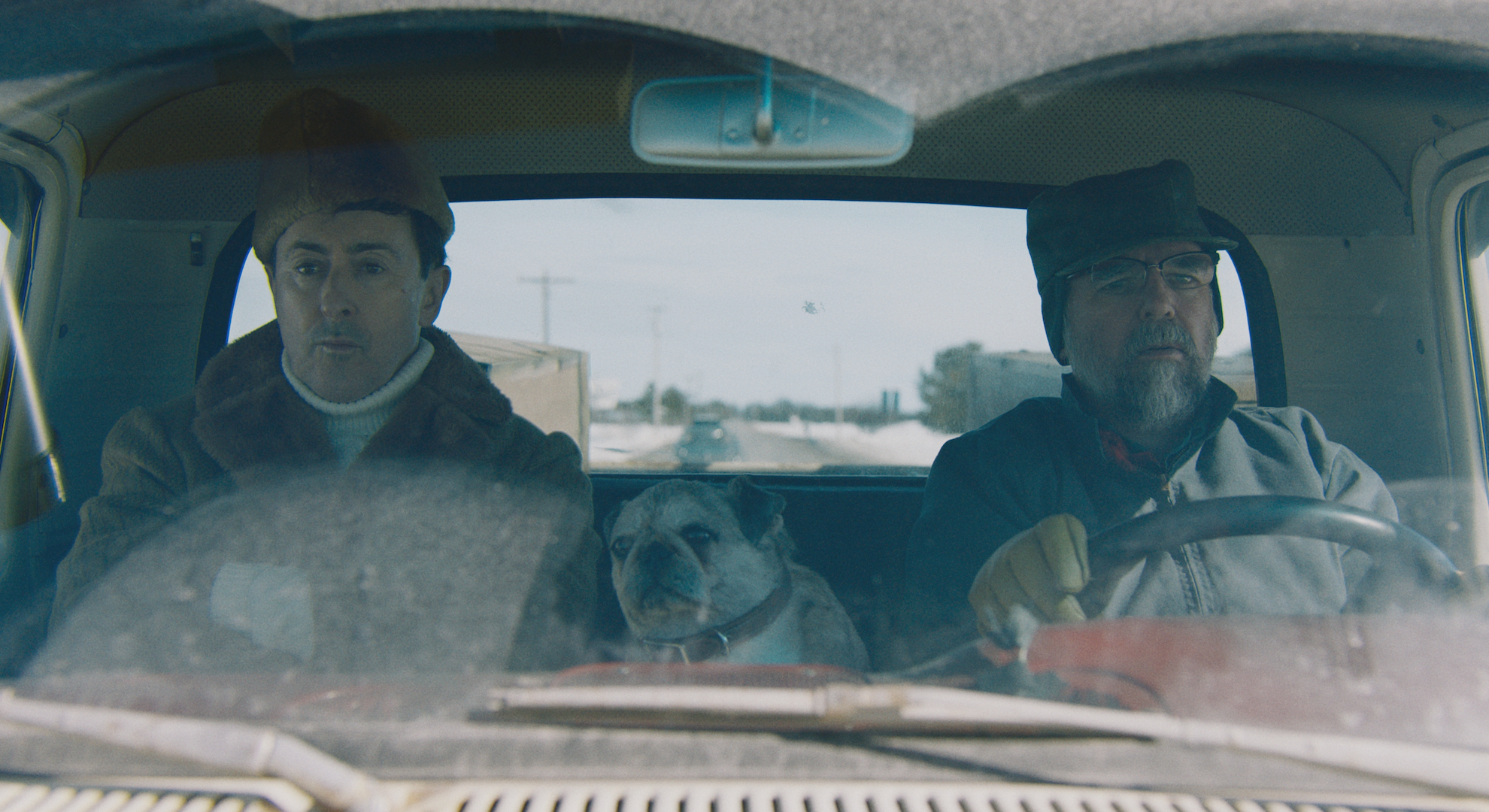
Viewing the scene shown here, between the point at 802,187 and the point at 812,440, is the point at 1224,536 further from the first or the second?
the point at 802,187

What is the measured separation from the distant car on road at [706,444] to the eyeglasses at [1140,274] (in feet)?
3.00

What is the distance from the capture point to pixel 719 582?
2.34m

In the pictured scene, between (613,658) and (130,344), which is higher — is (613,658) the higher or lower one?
the lower one

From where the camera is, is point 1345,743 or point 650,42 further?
point 650,42

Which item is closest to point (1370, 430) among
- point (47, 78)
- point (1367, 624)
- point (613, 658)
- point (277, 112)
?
point (1367, 624)

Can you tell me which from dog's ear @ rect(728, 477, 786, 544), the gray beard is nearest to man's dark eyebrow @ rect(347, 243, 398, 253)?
dog's ear @ rect(728, 477, 786, 544)

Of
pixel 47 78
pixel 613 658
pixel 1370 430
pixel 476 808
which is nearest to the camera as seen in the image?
pixel 476 808

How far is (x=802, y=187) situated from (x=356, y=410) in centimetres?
128

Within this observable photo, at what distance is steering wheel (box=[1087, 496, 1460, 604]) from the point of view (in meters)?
1.50

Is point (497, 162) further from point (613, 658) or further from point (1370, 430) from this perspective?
point (1370, 430)

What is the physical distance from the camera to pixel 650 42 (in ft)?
4.45

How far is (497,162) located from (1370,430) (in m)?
2.29

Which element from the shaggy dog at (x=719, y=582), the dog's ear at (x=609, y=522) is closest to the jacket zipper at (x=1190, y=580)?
the shaggy dog at (x=719, y=582)

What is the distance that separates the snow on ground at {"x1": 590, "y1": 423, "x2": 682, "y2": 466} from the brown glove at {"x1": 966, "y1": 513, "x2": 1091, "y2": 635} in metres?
0.85
